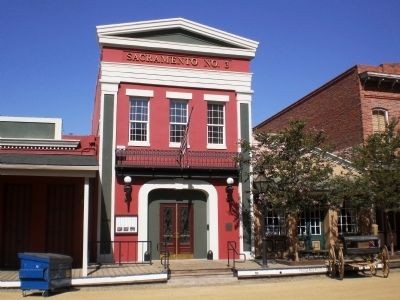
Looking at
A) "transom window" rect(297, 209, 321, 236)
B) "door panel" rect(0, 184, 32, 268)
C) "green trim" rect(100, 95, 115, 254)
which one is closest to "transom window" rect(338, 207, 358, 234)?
"transom window" rect(297, 209, 321, 236)

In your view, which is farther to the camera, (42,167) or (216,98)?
(216,98)

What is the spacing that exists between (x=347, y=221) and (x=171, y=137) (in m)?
8.16

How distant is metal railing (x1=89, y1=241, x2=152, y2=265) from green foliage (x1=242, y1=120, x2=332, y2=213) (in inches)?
177

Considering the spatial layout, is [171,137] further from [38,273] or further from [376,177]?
[38,273]

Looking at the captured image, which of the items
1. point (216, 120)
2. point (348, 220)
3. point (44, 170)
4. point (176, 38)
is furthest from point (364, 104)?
point (44, 170)

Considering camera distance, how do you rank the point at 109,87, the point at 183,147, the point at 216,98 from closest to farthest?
the point at 183,147
the point at 109,87
the point at 216,98

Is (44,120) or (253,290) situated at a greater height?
(44,120)

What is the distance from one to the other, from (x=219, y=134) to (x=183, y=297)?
27.0ft

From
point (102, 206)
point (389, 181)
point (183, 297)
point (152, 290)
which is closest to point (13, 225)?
point (102, 206)

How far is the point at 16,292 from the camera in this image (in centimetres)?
1287

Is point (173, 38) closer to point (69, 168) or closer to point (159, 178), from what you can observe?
point (159, 178)

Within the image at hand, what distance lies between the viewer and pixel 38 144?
17609 millimetres

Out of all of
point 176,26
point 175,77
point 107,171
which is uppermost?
point 176,26

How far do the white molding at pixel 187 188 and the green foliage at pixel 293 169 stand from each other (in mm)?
2082
